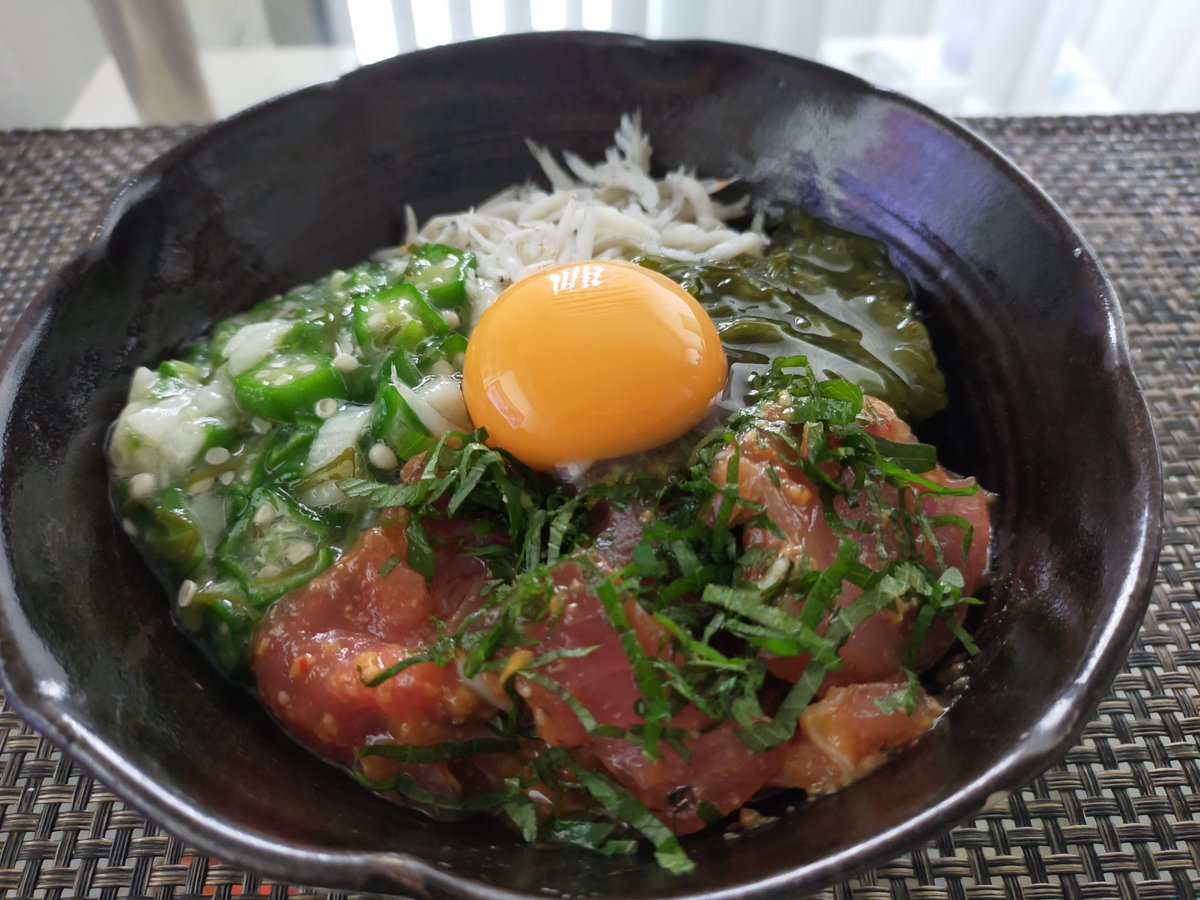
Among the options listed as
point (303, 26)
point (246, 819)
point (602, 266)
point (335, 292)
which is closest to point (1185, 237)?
point (602, 266)

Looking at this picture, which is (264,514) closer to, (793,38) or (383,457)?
(383,457)

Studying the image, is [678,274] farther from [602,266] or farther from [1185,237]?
[1185,237]

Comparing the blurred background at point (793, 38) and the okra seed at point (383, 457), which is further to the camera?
the blurred background at point (793, 38)

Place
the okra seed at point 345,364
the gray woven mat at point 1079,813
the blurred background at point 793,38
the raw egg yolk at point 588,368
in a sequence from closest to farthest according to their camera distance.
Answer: the gray woven mat at point 1079,813 → the raw egg yolk at point 588,368 → the okra seed at point 345,364 → the blurred background at point 793,38

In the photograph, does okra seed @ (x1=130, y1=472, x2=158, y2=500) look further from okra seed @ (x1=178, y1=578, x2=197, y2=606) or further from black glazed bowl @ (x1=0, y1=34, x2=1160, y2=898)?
okra seed @ (x1=178, y1=578, x2=197, y2=606)

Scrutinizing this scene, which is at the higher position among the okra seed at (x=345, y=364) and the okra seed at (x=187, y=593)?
the okra seed at (x=345, y=364)

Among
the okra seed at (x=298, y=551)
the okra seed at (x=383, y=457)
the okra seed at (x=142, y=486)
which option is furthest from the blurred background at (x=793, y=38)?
the okra seed at (x=298, y=551)

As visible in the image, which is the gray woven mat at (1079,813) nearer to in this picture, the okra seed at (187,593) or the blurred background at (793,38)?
the okra seed at (187,593)
